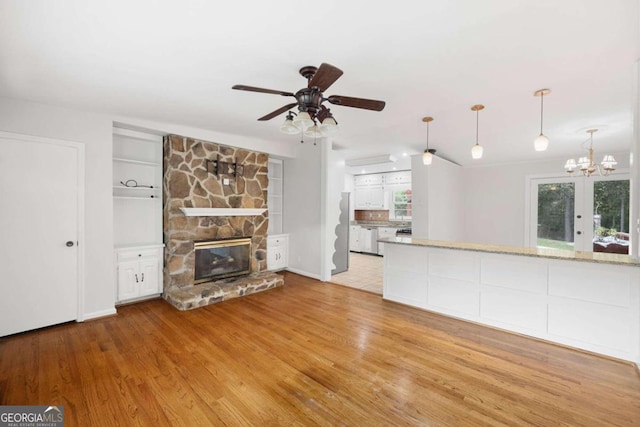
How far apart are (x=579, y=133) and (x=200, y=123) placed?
6159mm

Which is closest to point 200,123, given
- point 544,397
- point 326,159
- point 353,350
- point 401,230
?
point 326,159

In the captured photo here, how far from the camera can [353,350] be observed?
8.80ft

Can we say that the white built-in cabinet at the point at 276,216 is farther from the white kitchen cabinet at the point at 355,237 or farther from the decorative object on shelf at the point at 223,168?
the white kitchen cabinet at the point at 355,237

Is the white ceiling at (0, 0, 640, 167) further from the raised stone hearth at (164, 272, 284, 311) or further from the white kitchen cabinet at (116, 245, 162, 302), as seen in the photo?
the raised stone hearth at (164, 272, 284, 311)

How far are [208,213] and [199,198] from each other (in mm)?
303

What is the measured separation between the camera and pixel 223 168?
4.75 meters

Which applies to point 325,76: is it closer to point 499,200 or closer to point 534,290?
point 534,290

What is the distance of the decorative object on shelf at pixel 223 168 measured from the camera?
4629 millimetres

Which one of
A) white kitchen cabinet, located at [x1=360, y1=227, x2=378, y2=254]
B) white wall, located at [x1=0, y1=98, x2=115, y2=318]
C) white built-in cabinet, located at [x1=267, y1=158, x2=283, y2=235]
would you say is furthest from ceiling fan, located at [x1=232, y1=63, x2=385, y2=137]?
white kitchen cabinet, located at [x1=360, y1=227, x2=378, y2=254]

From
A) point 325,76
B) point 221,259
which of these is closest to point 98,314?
point 221,259

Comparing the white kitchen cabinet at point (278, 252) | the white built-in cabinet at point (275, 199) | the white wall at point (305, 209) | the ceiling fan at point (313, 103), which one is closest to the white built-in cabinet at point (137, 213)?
the white kitchen cabinet at point (278, 252)

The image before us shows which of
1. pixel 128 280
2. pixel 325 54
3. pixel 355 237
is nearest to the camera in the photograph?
pixel 325 54

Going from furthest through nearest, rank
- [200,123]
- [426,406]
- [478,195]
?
[478,195], [200,123], [426,406]

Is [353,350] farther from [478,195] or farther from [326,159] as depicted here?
[478,195]
